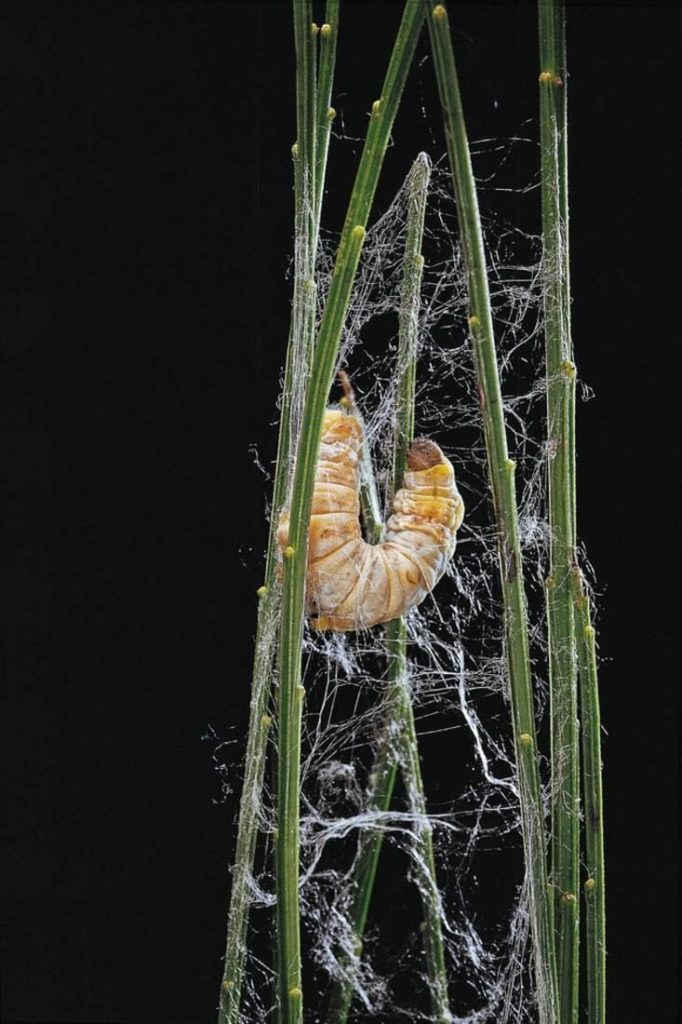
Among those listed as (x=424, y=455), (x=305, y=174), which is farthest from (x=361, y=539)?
(x=305, y=174)

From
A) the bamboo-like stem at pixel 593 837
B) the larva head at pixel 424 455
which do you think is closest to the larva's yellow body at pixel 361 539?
the larva head at pixel 424 455

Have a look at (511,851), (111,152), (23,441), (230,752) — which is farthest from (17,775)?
(111,152)

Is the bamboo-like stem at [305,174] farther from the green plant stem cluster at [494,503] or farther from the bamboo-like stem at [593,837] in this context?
the bamboo-like stem at [593,837]

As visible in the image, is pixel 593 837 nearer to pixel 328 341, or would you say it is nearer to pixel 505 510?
pixel 505 510

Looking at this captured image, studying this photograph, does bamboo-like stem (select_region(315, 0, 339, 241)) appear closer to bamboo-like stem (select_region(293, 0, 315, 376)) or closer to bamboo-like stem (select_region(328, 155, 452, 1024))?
bamboo-like stem (select_region(293, 0, 315, 376))

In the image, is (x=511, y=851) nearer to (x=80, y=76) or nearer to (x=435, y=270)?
(x=435, y=270)
